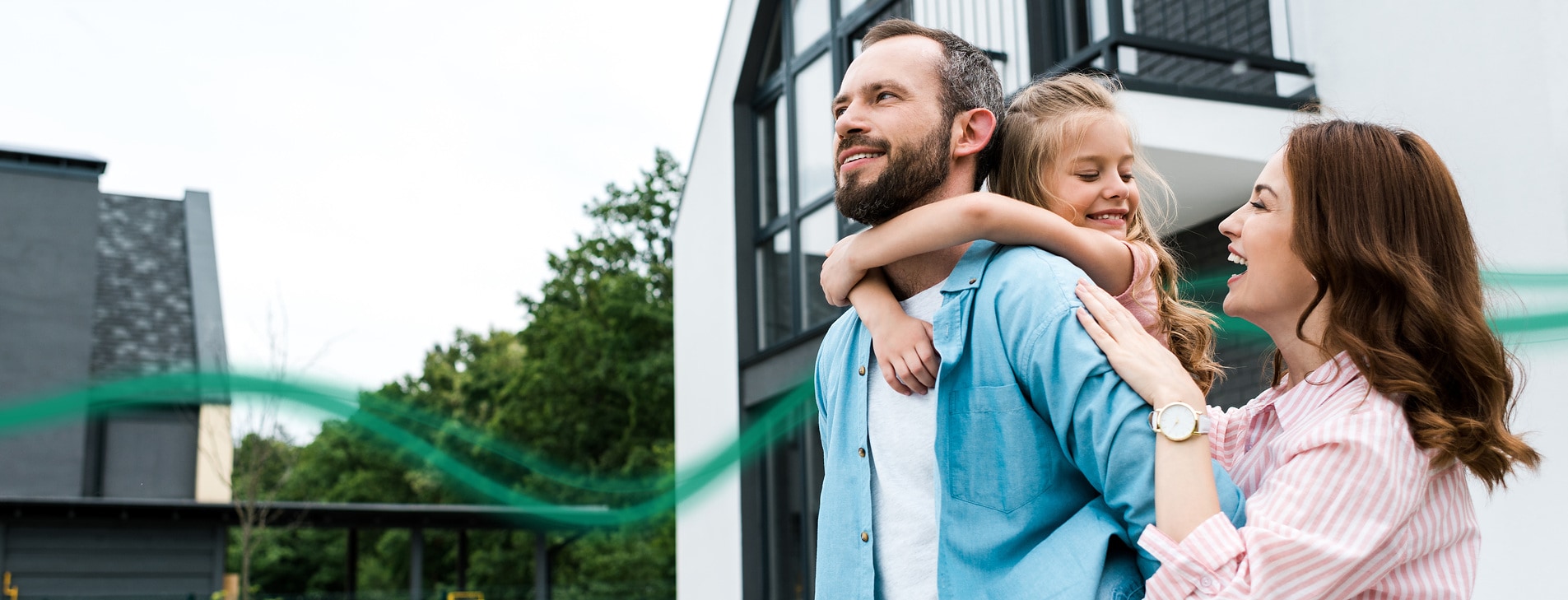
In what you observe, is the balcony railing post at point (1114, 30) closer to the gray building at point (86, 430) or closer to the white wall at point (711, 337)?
the white wall at point (711, 337)

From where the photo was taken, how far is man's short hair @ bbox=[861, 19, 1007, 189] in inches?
64.3

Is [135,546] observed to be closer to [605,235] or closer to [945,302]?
[605,235]

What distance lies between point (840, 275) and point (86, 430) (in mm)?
16439

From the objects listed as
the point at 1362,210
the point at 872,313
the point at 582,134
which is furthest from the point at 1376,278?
the point at 582,134

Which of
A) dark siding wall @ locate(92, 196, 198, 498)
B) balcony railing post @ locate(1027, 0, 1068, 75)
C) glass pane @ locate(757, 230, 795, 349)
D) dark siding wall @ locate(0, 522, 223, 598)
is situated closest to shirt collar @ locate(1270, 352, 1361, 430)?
balcony railing post @ locate(1027, 0, 1068, 75)

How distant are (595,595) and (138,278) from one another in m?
9.82

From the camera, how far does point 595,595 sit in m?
23.3

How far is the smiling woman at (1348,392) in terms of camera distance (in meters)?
1.24

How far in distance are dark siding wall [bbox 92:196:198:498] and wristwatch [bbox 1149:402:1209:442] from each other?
1658 centimetres

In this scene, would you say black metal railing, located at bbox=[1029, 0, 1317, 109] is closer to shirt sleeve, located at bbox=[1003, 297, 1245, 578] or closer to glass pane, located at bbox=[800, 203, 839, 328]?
glass pane, located at bbox=[800, 203, 839, 328]

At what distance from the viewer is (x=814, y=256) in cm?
907

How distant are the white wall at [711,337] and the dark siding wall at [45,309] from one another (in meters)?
9.14

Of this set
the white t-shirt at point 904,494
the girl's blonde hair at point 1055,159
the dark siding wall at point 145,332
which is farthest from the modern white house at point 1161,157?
the dark siding wall at point 145,332

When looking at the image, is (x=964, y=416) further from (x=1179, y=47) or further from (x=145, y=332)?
(x=145, y=332)
